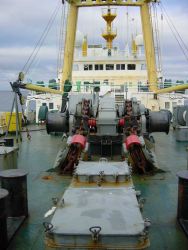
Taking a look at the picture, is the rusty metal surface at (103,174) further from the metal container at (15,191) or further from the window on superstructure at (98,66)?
the window on superstructure at (98,66)

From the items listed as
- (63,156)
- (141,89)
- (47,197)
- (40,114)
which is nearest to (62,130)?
(63,156)

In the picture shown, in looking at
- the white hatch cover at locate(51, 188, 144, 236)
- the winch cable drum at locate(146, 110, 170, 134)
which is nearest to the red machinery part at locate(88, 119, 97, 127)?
the winch cable drum at locate(146, 110, 170, 134)

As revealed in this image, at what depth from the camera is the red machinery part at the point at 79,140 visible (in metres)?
8.14

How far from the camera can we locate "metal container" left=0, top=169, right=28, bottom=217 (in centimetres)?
563

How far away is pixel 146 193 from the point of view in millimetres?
7105

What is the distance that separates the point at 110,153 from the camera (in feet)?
29.3

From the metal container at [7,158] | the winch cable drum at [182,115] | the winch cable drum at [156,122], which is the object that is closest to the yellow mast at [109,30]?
the winch cable drum at [182,115]

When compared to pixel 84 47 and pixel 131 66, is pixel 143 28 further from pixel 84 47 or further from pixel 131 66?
pixel 84 47

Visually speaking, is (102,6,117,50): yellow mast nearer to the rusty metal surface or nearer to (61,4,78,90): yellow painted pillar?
(61,4,78,90): yellow painted pillar

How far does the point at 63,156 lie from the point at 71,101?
2243 millimetres

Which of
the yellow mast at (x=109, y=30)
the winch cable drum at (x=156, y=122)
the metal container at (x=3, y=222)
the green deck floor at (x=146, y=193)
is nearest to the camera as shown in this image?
the metal container at (x=3, y=222)

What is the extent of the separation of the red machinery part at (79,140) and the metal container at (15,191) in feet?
8.12

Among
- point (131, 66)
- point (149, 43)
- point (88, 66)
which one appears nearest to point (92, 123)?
point (149, 43)

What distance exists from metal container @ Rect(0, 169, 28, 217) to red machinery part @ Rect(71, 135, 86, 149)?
2476 millimetres
